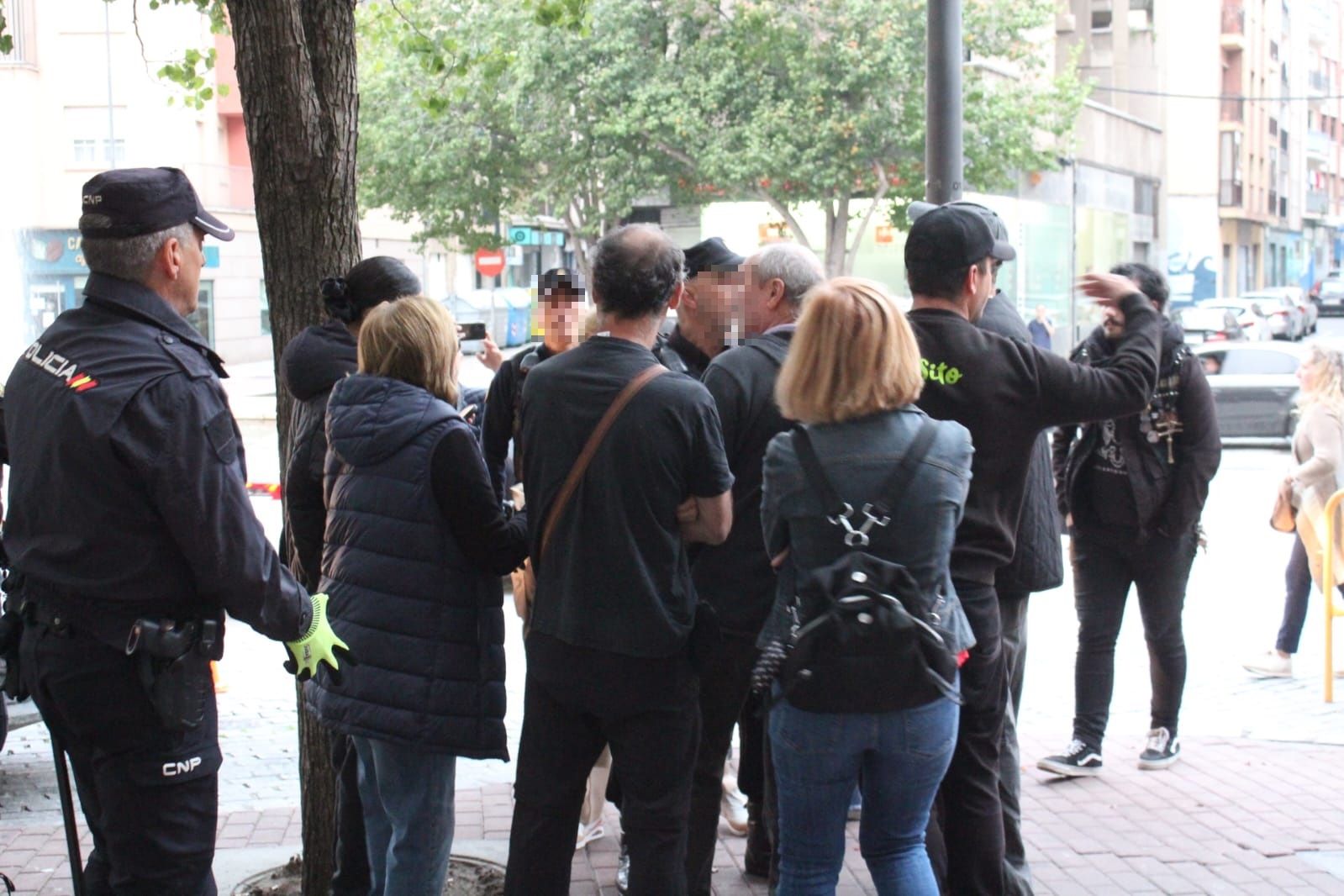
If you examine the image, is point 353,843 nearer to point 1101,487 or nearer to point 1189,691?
point 1101,487

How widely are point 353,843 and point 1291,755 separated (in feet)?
14.1

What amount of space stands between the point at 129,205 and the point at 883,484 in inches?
71.2

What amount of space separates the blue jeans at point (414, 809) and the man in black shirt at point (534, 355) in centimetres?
124

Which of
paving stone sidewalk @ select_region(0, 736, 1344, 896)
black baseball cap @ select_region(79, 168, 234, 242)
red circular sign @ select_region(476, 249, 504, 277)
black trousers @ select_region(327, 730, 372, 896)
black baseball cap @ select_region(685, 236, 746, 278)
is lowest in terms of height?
paving stone sidewalk @ select_region(0, 736, 1344, 896)

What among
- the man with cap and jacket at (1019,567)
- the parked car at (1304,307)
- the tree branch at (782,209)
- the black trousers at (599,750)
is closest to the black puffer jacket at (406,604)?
the black trousers at (599,750)

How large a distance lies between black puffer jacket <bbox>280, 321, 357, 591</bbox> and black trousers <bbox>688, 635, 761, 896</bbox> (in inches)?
48.3

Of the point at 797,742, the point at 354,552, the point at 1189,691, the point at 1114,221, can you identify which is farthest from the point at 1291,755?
the point at 1114,221

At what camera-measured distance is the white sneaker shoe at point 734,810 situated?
5488mm

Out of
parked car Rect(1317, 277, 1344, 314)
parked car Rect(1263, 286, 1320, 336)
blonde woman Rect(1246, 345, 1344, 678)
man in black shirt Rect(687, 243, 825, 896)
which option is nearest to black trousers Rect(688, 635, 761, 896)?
man in black shirt Rect(687, 243, 825, 896)

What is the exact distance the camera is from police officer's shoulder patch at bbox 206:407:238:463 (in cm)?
316

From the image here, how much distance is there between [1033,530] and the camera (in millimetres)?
4434

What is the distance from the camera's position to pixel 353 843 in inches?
169

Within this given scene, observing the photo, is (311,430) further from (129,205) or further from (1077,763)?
(1077,763)

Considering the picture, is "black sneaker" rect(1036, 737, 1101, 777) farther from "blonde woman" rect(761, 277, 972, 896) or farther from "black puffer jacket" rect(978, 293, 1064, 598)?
"blonde woman" rect(761, 277, 972, 896)
